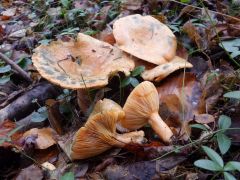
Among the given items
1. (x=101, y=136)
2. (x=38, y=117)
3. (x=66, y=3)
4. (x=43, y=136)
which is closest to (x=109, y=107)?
(x=101, y=136)

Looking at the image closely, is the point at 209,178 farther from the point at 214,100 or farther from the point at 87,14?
the point at 87,14

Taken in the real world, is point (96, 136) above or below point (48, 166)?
above

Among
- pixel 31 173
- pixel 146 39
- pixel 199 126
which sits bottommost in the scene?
pixel 31 173

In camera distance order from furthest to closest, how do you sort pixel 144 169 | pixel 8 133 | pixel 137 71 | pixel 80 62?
pixel 80 62, pixel 137 71, pixel 8 133, pixel 144 169

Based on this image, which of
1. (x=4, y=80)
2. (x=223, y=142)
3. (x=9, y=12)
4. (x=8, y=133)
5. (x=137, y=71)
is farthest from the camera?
(x=9, y=12)

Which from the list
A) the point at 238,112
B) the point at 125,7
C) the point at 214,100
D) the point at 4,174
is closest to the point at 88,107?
the point at 4,174

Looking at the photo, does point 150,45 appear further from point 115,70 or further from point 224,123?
point 224,123
